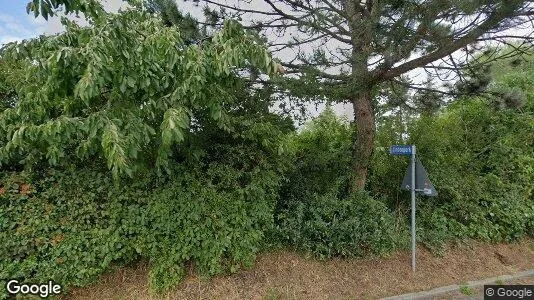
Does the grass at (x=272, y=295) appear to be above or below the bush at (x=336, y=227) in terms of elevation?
below

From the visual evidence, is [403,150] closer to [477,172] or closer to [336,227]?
[336,227]

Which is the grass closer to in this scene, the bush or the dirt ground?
the dirt ground

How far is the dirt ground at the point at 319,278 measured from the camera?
3.79 m

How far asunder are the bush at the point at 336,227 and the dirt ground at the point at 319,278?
15 centimetres

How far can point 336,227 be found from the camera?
4516 millimetres

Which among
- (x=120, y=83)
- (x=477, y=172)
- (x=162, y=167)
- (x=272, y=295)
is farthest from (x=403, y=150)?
(x=120, y=83)

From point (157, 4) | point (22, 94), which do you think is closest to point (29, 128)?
point (22, 94)

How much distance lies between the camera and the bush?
14.7 ft

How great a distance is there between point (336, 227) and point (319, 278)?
69 cm

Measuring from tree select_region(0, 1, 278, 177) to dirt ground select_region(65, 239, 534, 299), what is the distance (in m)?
1.47

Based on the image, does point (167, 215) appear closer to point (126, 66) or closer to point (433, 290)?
point (126, 66)

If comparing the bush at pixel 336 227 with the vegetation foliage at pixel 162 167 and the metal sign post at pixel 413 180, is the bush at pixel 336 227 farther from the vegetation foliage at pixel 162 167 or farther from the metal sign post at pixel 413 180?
the metal sign post at pixel 413 180

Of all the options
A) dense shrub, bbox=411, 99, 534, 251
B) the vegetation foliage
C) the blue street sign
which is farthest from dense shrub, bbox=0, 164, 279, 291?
dense shrub, bbox=411, 99, 534, 251

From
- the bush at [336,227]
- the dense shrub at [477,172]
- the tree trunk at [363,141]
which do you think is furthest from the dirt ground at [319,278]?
→ the tree trunk at [363,141]
